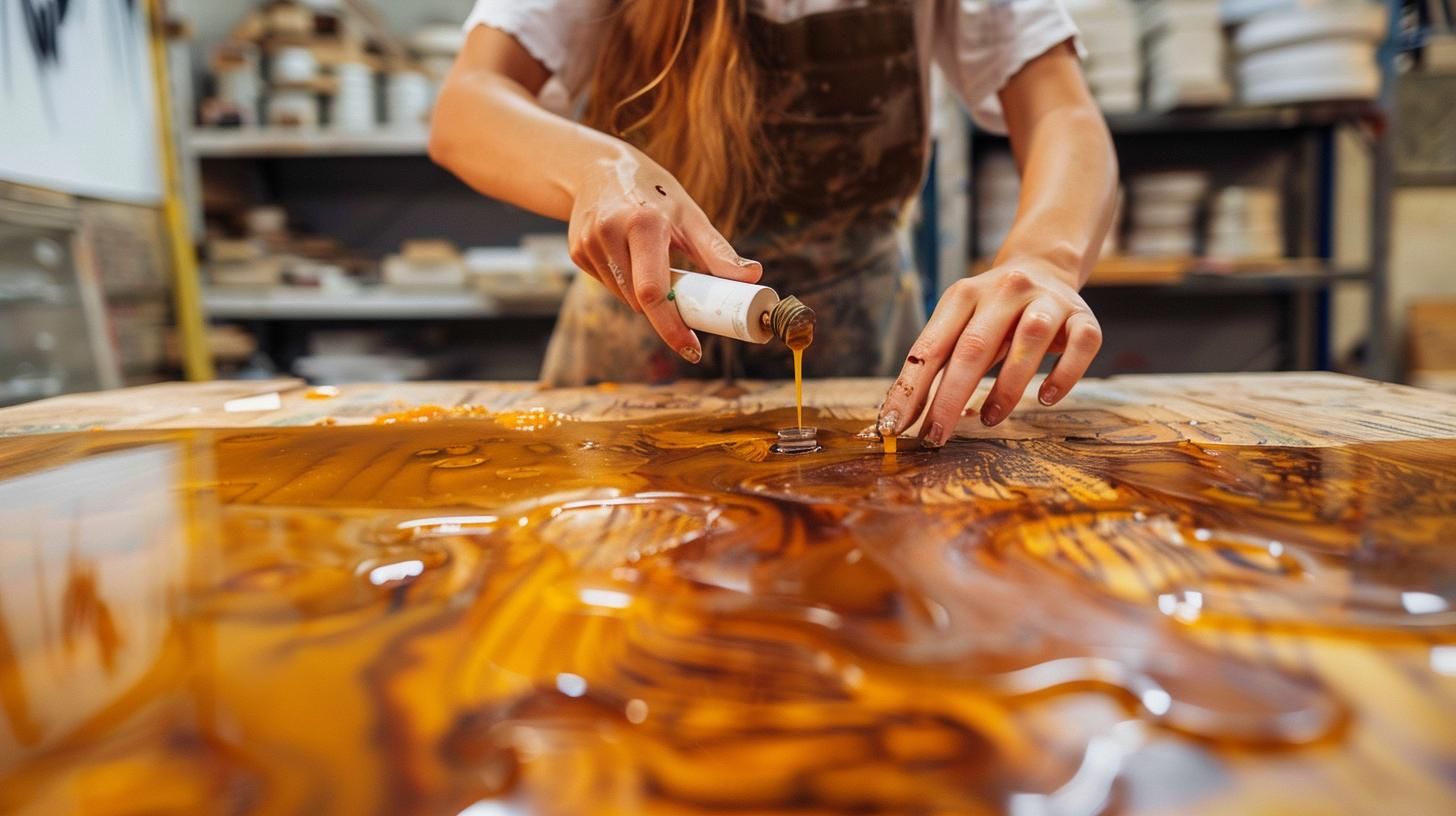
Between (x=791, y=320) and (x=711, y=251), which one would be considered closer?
(x=791, y=320)

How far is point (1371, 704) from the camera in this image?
0.43 meters

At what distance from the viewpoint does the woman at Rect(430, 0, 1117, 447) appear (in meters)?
1.03

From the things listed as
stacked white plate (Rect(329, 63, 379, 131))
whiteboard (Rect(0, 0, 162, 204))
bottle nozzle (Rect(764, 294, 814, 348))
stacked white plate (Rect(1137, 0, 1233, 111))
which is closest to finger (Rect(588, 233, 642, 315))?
bottle nozzle (Rect(764, 294, 814, 348))

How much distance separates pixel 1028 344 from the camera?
3.22 ft

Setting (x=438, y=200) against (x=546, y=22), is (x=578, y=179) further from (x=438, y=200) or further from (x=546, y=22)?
(x=438, y=200)

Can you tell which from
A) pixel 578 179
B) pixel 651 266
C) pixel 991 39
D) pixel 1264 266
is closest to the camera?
pixel 651 266

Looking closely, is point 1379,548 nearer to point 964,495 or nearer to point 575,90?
point 964,495

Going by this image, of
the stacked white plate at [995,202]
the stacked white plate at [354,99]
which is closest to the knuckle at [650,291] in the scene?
the stacked white plate at [995,202]

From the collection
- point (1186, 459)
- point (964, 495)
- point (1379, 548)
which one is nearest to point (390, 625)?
point (964, 495)

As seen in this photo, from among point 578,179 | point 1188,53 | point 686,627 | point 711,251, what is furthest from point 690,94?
point 1188,53

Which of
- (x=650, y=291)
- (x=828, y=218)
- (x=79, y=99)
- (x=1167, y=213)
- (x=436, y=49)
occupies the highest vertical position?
(x=436, y=49)

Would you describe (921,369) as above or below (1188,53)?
below

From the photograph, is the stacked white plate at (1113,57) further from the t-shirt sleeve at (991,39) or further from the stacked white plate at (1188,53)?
the t-shirt sleeve at (991,39)

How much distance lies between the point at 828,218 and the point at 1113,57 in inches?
73.1
